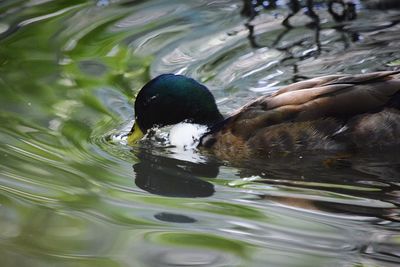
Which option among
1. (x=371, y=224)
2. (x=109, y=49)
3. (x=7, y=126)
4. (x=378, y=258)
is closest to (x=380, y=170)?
(x=371, y=224)

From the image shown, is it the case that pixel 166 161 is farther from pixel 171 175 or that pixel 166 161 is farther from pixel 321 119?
pixel 321 119

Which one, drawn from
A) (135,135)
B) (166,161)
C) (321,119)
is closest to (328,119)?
(321,119)

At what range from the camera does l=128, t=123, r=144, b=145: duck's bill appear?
6.94 metres

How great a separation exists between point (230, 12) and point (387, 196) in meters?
4.26

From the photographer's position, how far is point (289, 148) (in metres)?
6.63

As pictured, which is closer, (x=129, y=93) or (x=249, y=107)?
(x=249, y=107)

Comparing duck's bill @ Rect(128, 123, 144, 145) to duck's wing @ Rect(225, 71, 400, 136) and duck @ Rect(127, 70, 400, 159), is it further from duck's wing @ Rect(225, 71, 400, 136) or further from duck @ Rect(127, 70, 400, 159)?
duck's wing @ Rect(225, 71, 400, 136)

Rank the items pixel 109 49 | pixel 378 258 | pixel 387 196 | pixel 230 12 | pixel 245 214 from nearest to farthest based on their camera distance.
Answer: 1. pixel 378 258
2. pixel 245 214
3. pixel 387 196
4. pixel 109 49
5. pixel 230 12

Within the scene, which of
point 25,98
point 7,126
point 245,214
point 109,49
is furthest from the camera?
point 109,49

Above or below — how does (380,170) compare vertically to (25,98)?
below

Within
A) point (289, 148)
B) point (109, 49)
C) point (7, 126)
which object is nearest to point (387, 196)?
point (289, 148)

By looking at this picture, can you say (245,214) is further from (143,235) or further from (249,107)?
(249,107)

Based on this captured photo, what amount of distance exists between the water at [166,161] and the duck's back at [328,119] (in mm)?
126

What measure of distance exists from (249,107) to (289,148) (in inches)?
16.2
